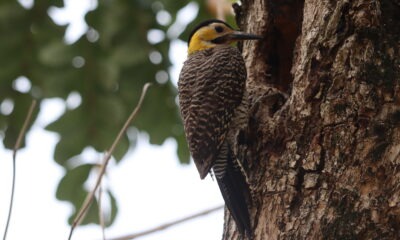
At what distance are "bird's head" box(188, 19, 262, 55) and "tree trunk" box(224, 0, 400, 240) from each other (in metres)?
1.06

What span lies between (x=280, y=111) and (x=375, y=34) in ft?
1.66

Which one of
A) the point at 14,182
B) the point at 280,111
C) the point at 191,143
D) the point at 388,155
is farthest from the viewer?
the point at 191,143

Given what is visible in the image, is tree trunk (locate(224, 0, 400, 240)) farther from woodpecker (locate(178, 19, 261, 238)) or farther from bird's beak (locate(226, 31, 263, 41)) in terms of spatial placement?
bird's beak (locate(226, 31, 263, 41))

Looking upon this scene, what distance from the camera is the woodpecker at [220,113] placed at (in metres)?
2.81

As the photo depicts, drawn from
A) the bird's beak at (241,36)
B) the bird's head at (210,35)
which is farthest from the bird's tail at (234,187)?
the bird's head at (210,35)

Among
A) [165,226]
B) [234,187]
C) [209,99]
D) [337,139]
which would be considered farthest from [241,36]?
[165,226]

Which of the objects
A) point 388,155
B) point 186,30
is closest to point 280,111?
point 388,155

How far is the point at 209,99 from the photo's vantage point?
325 cm

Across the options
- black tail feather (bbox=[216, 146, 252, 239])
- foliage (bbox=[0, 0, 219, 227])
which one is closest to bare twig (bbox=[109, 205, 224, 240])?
black tail feather (bbox=[216, 146, 252, 239])

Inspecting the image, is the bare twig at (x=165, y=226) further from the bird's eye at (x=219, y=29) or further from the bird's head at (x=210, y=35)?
the bird's eye at (x=219, y=29)

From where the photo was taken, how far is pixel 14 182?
2098mm

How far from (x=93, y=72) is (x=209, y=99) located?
0.94 m

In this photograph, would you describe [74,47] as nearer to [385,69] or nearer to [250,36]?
[250,36]

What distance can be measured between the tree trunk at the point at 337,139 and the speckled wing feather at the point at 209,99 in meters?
0.33
